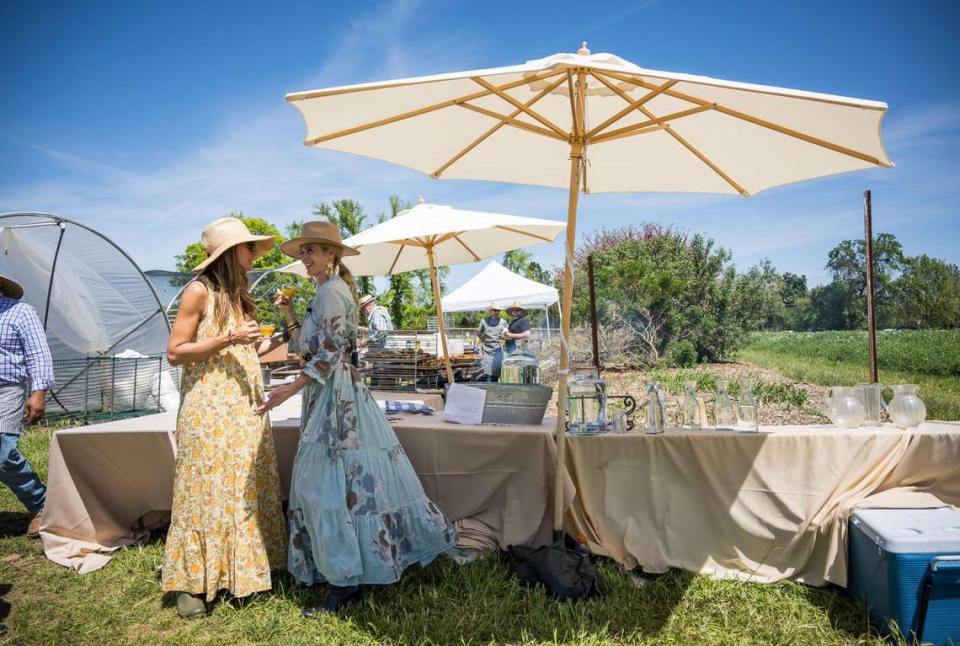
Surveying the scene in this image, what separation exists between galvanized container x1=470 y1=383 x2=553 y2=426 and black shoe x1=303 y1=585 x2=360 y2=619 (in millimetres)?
1101

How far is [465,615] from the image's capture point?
2.62m

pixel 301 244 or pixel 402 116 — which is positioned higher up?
pixel 402 116

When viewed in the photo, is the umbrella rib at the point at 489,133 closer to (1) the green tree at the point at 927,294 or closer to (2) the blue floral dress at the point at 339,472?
(2) the blue floral dress at the point at 339,472

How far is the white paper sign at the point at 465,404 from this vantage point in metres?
3.21

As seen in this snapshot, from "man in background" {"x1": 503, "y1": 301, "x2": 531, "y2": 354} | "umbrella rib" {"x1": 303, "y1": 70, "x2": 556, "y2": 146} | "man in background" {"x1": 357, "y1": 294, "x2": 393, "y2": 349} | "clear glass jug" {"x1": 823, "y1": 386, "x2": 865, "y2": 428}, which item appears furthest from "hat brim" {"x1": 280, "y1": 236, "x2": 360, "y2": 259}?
"man in background" {"x1": 503, "y1": 301, "x2": 531, "y2": 354}

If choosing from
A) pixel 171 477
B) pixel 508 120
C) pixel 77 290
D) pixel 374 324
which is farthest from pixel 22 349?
pixel 77 290

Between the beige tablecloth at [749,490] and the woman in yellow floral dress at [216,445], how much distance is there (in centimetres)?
166

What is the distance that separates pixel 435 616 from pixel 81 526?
8.01 ft

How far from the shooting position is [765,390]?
7191 mm

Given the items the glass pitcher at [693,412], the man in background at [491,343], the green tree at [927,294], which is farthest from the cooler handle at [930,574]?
the green tree at [927,294]

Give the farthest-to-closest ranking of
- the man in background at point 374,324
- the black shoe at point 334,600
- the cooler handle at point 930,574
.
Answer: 1. the man in background at point 374,324
2. the black shoe at point 334,600
3. the cooler handle at point 930,574

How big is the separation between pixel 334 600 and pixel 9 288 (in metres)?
2.98

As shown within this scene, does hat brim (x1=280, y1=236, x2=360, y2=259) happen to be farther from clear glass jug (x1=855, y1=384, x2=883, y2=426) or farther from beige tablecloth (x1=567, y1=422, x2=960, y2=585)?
clear glass jug (x1=855, y1=384, x2=883, y2=426)

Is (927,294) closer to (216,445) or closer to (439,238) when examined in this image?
(439,238)
